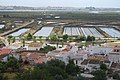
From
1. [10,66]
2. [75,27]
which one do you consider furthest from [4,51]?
[75,27]

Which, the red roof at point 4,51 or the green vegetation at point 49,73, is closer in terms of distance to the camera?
the green vegetation at point 49,73

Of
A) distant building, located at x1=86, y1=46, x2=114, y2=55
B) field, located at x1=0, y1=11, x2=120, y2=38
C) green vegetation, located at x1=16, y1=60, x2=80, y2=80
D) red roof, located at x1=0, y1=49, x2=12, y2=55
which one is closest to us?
green vegetation, located at x1=16, y1=60, x2=80, y2=80

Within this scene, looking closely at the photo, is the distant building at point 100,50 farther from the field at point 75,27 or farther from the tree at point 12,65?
the field at point 75,27

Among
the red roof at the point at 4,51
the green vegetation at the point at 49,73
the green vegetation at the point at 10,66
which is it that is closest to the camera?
the green vegetation at the point at 49,73

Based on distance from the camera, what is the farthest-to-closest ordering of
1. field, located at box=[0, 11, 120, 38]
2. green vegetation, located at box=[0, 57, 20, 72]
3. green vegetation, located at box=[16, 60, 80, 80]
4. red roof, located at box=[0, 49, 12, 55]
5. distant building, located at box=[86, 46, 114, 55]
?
field, located at box=[0, 11, 120, 38] < distant building, located at box=[86, 46, 114, 55] < red roof, located at box=[0, 49, 12, 55] < green vegetation, located at box=[0, 57, 20, 72] < green vegetation, located at box=[16, 60, 80, 80]

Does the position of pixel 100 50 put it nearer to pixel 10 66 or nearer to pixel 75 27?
pixel 10 66

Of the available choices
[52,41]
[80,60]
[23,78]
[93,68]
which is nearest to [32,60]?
[80,60]

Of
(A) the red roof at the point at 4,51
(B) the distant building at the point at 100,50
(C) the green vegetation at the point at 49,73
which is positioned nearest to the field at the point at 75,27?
(B) the distant building at the point at 100,50

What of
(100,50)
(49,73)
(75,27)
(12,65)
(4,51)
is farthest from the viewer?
(75,27)

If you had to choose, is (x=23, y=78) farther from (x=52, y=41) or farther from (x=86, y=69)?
(x=52, y=41)

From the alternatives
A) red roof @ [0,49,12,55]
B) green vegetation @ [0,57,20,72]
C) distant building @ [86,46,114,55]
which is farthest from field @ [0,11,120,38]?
green vegetation @ [0,57,20,72]

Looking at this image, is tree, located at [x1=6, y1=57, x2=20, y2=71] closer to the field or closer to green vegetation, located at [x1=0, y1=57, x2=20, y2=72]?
green vegetation, located at [x1=0, y1=57, x2=20, y2=72]
